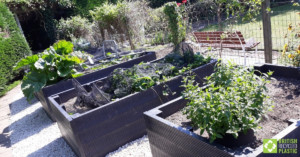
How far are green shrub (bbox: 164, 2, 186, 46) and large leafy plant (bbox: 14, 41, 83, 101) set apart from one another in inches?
101

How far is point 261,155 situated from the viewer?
1783mm

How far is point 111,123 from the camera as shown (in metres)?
3.44

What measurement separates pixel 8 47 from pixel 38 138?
236 inches

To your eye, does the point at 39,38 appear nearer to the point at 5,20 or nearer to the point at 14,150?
the point at 5,20

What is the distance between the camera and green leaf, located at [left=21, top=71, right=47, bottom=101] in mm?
4875

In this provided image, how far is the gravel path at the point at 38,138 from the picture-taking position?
348cm

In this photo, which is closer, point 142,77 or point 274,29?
point 142,77

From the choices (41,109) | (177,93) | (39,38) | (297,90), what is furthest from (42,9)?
(297,90)

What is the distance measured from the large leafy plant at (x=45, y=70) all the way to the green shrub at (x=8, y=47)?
12.5ft

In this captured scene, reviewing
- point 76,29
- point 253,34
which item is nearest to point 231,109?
point 253,34

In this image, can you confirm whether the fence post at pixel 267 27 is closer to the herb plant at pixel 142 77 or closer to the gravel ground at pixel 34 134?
the herb plant at pixel 142 77

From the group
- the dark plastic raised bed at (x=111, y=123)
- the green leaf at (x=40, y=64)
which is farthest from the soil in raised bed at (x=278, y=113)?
the green leaf at (x=40, y=64)

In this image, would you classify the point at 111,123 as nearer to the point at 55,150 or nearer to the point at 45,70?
the point at 55,150

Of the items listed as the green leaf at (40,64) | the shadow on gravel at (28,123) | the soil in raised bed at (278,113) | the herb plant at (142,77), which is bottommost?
the shadow on gravel at (28,123)
